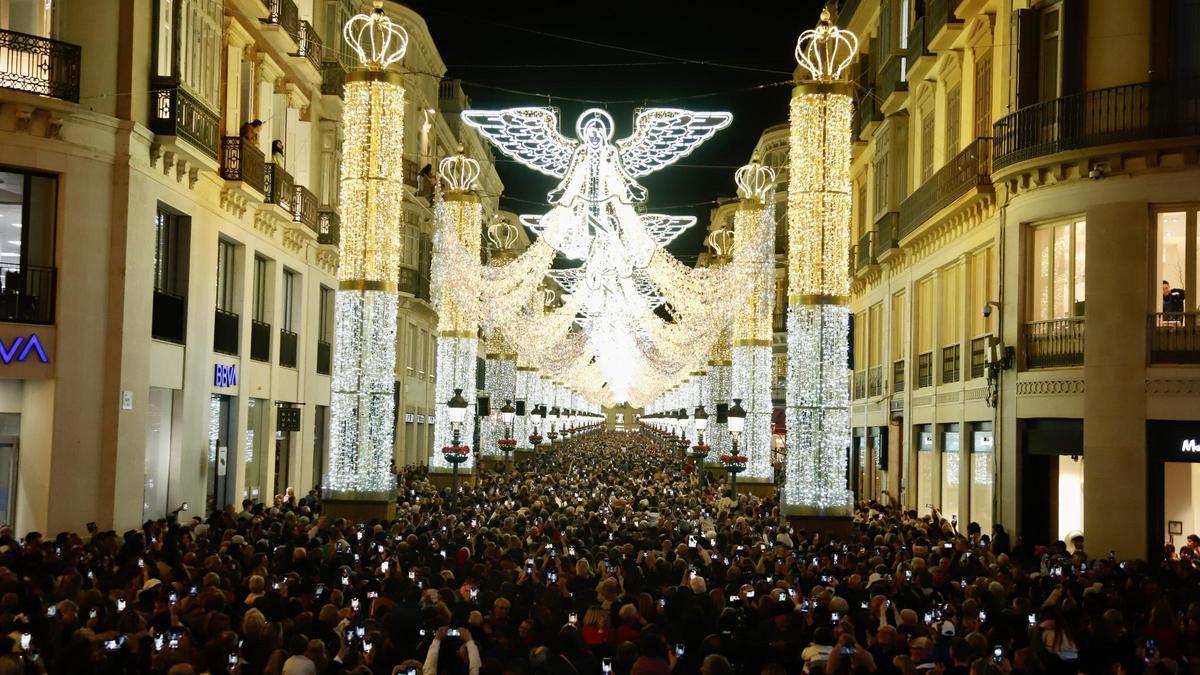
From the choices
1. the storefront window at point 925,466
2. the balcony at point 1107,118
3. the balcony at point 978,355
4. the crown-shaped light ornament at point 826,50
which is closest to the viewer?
the balcony at point 1107,118

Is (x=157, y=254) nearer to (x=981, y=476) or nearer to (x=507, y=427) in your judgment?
(x=981, y=476)

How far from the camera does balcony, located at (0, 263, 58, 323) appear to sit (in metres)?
21.9

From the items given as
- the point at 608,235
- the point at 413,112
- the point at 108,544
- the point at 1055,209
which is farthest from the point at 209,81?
the point at 413,112

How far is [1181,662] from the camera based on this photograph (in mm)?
12492

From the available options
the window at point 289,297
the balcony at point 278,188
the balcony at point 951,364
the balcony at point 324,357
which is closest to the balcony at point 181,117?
the balcony at point 278,188

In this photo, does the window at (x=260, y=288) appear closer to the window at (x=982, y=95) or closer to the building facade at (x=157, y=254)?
the building facade at (x=157, y=254)

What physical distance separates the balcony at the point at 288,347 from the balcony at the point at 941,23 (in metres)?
17.8

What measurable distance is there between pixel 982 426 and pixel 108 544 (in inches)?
700

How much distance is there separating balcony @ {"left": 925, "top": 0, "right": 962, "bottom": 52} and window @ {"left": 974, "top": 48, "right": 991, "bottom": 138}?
3.69 feet

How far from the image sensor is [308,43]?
117ft

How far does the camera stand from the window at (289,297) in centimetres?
3688

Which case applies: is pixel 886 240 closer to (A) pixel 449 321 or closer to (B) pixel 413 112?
(A) pixel 449 321

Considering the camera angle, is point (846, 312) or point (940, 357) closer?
point (846, 312)

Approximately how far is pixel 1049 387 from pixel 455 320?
20.3m
